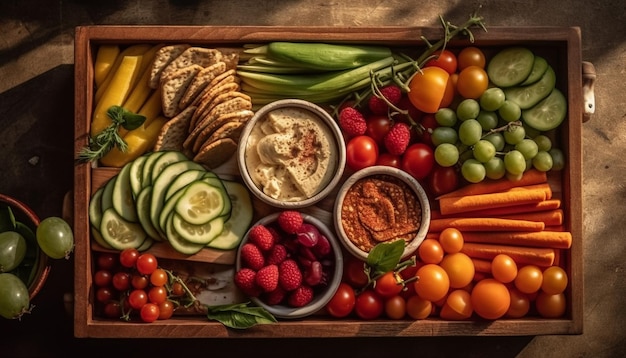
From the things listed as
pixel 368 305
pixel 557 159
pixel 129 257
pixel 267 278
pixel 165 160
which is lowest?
pixel 368 305

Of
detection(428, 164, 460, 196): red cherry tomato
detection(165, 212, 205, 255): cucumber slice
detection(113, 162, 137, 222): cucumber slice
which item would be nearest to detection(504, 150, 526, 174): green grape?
detection(428, 164, 460, 196): red cherry tomato

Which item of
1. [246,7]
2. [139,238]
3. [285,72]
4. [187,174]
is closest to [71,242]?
[139,238]

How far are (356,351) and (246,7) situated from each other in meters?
1.61

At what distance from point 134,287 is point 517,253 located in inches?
59.6

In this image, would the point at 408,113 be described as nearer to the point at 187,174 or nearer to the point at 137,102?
the point at 187,174

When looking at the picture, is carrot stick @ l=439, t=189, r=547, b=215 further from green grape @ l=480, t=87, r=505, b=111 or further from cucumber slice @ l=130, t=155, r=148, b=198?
cucumber slice @ l=130, t=155, r=148, b=198

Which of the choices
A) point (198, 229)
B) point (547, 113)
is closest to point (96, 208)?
point (198, 229)

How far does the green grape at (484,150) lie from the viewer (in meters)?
2.64

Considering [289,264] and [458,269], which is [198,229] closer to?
[289,264]

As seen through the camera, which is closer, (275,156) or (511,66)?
(275,156)

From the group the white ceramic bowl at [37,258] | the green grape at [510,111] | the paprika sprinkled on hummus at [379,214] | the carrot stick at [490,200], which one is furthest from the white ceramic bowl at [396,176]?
the white ceramic bowl at [37,258]

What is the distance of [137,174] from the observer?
271 centimetres

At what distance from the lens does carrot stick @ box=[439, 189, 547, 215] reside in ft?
8.89

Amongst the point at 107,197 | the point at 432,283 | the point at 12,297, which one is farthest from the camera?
the point at 107,197
